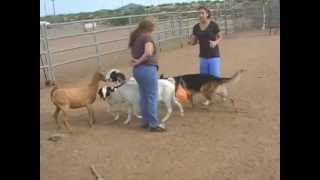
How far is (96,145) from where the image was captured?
5.87 meters

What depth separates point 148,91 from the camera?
6.36 metres

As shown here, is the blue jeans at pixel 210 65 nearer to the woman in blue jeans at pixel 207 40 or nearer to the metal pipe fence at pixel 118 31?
the woman in blue jeans at pixel 207 40

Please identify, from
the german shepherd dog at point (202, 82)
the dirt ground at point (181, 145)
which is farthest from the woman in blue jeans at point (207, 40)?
the dirt ground at point (181, 145)

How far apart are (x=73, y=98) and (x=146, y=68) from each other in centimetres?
117

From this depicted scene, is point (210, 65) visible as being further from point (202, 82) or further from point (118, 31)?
point (118, 31)

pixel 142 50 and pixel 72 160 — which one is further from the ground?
pixel 142 50

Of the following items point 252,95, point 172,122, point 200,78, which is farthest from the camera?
point 252,95

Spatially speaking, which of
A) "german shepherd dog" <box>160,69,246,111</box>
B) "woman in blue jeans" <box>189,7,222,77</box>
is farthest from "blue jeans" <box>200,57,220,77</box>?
"german shepherd dog" <box>160,69,246,111</box>

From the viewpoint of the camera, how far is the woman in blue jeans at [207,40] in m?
7.31

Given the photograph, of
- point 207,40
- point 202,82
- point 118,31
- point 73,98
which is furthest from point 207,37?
point 118,31

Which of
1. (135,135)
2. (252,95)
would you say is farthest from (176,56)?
(135,135)
